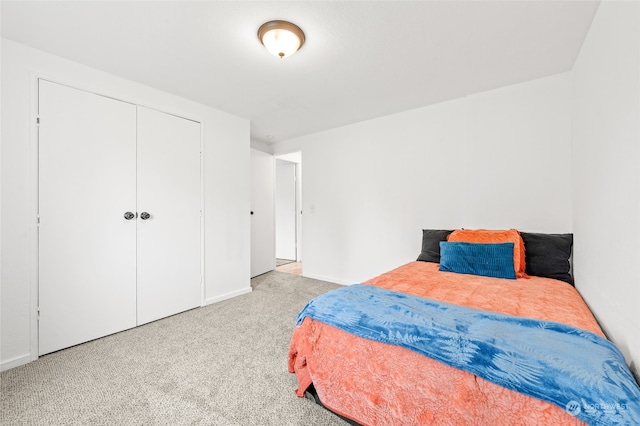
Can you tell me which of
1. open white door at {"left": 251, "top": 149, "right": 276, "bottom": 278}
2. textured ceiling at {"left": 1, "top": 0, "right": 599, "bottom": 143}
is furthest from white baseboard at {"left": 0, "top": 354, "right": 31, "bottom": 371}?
open white door at {"left": 251, "top": 149, "right": 276, "bottom": 278}

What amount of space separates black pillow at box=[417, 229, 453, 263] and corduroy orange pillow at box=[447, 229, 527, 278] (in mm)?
179

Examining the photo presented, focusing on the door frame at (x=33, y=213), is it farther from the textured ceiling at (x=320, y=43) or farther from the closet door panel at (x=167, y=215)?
the closet door panel at (x=167, y=215)

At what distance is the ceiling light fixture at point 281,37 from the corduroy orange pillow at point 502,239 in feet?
7.36

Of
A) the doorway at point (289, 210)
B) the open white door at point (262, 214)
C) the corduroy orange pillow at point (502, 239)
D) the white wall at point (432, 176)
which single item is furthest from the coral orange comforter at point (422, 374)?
the doorway at point (289, 210)

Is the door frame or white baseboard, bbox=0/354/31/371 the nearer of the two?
white baseboard, bbox=0/354/31/371

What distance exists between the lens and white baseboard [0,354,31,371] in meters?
1.85

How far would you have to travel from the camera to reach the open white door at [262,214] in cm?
445

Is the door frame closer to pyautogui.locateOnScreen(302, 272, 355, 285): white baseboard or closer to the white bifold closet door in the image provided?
the white bifold closet door

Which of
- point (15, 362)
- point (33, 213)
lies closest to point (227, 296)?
point (15, 362)

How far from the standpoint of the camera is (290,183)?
5820 millimetres

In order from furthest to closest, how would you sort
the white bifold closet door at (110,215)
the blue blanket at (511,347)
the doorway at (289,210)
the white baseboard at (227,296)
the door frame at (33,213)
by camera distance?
1. the doorway at (289,210)
2. the white baseboard at (227,296)
3. the white bifold closet door at (110,215)
4. the door frame at (33,213)
5. the blue blanket at (511,347)

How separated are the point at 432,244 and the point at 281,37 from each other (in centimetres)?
241

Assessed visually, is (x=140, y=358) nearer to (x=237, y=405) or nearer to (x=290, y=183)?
(x=237, y=405)

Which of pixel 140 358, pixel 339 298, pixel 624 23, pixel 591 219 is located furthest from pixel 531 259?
pixel 140 358
